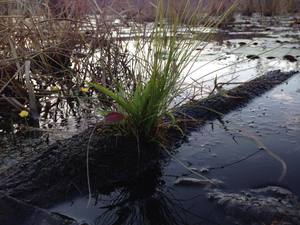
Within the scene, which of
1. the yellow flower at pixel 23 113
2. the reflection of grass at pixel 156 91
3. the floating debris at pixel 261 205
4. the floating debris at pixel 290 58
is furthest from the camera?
the floating debris at pixel 290 58

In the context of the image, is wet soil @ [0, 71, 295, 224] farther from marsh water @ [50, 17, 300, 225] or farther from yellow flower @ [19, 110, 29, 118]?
yellow flower @ [19, 110, 29, 118]

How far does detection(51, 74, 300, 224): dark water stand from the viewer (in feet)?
4.47

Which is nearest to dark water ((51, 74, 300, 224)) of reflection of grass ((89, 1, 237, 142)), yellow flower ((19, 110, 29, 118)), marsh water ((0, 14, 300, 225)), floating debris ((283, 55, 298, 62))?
marsh water ((0, 14, 300, 225))

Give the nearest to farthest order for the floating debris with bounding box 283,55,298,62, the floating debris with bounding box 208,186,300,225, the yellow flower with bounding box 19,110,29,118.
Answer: the floating debris with bounding box 208,186,300,225 → the yellow flower with bounding box 19,110,29,118 → the floating debris with bounding box 283,55,298,62

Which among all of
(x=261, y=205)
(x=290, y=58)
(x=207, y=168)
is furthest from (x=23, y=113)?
(x=290, y=58)

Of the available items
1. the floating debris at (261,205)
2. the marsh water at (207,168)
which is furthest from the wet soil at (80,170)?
the floating debris at (261,205)

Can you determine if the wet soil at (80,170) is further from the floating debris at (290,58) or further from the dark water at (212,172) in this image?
the floating debris at (290,58)

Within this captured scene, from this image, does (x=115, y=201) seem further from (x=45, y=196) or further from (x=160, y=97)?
(x=160, y=97)

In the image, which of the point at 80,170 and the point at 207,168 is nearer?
the point at 80,170

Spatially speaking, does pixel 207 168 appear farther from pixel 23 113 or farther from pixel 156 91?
pixel 23 113

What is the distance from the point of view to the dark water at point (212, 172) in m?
1.36

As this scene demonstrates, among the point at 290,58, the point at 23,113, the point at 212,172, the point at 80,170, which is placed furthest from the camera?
the point at 290,58

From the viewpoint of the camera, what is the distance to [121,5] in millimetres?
3170

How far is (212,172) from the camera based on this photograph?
1643 millimetres
